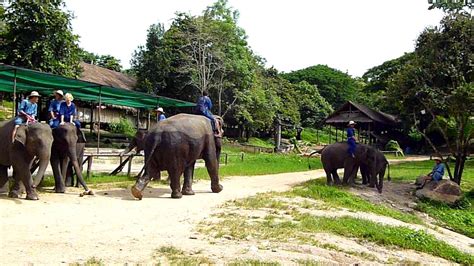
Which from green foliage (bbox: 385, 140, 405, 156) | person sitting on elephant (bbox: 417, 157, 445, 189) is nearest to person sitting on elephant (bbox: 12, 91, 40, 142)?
person sitting on elephant (bbox: 417, 157, 445, 189)

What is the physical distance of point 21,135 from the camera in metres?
11.2

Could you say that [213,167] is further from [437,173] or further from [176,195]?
[437,173]

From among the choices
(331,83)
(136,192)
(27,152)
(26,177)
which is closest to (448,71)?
(136,192)

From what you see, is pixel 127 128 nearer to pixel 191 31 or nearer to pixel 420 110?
pixel 191 31

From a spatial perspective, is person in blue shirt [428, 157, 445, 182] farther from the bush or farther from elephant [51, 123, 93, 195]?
the bush

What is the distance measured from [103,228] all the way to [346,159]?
11.3 m

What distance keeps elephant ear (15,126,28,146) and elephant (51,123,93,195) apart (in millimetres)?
1346

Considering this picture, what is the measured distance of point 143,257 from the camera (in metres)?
6.85

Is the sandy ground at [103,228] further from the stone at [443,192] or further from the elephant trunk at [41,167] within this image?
the stone at [443,192]

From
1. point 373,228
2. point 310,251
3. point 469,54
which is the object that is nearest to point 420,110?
point 469,54

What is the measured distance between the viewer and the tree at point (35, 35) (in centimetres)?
2775

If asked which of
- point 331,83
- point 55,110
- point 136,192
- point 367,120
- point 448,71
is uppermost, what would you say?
point 331,83

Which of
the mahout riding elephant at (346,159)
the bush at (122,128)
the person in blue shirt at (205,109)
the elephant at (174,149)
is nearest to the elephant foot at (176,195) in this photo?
the elephant at (174,149)

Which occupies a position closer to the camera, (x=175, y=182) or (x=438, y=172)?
(x=175, y=182)
